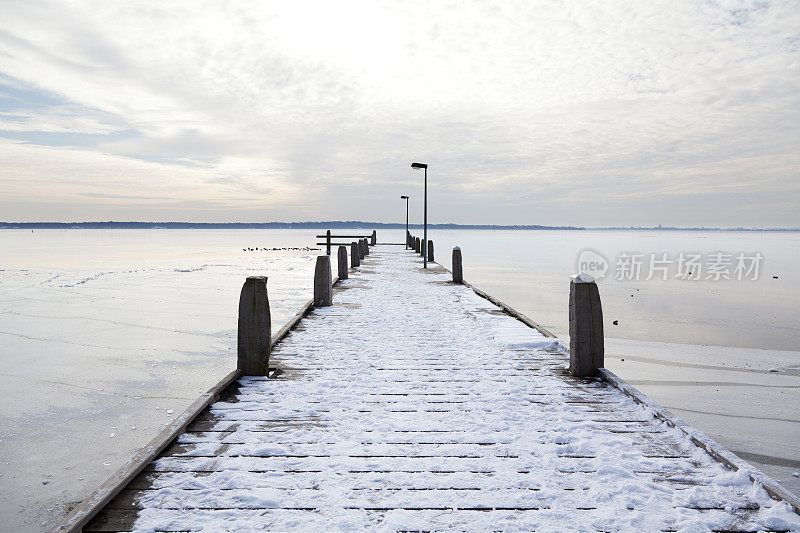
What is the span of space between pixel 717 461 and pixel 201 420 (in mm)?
4147

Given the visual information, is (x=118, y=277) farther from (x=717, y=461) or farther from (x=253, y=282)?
(x=717, y=461)

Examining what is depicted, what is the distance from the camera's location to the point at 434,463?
3529 millimetres

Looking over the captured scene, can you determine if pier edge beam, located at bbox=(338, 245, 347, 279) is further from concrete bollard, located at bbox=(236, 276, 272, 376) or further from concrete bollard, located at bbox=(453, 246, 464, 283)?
concrete bollard, located at bbox=(236, 276, 272, 376)

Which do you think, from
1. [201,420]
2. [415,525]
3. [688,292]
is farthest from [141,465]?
[688,292]

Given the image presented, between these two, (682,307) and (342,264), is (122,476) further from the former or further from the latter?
(682,307)

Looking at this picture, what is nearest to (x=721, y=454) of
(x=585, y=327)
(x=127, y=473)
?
(x=585, y=327)

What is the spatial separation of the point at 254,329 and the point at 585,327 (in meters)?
3.72

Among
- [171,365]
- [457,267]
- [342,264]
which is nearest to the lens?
[171,365]

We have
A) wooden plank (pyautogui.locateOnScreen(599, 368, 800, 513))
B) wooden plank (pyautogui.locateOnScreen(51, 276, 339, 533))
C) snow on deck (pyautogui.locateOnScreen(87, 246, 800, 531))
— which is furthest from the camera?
wooden plank (pyautogui.locateOnScreen(599, 368, 800, 513))

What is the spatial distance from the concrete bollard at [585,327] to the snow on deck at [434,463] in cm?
24

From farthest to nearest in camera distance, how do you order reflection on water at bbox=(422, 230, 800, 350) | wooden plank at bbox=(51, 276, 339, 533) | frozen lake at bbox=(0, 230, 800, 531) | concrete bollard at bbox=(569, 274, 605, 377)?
Result: reflection on water at bbox=(422, 230, 800, 350) → frozen lake at bbox=(0, 230, 800, 531) → concrete bollard at bbox=(569, 274, 605, 377) → wooden plank at bbox=(51, 276, 339, 533)

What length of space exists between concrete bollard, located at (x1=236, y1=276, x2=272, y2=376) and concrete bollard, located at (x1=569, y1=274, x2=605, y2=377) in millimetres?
3426

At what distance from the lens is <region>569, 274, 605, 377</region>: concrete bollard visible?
5.37m

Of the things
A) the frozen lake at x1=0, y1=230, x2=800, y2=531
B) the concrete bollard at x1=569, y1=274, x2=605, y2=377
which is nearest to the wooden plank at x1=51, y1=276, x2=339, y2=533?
the frozen lake at x1=0, y1=230, x2=800, y2=531
